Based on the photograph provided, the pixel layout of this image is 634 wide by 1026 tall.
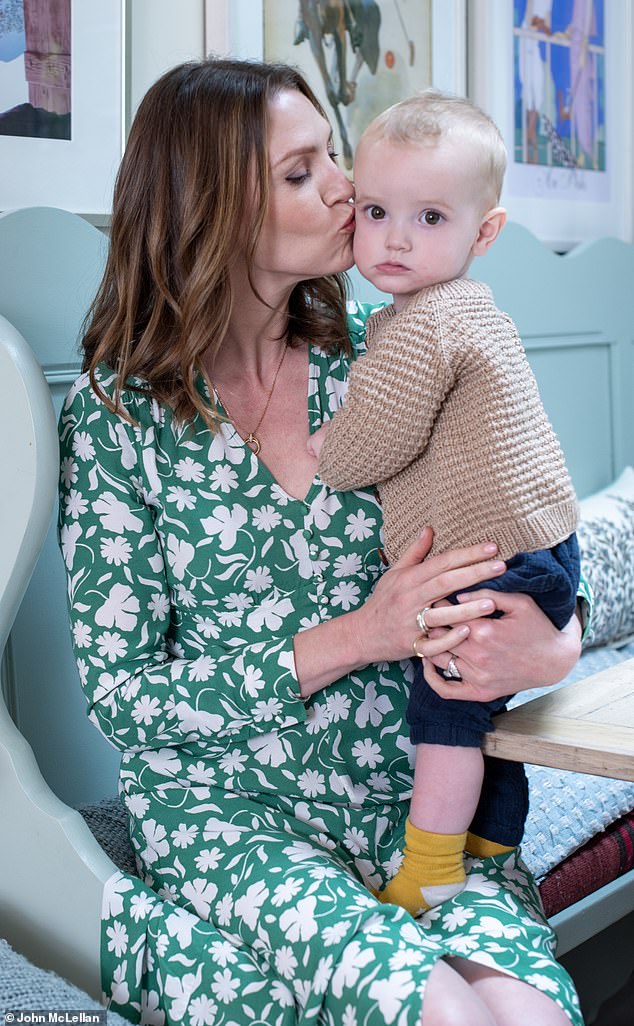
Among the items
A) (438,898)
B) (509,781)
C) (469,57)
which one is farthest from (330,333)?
(469,57)

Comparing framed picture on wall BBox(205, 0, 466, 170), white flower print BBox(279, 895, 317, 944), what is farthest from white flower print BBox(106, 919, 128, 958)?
framed picture on wall BBox(205, 0, 466, 170)

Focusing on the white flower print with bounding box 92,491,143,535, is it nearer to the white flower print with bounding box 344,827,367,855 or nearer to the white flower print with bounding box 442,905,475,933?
the white flower print with bounding box 344,827,367,855

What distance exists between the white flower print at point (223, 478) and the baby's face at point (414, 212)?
295mm

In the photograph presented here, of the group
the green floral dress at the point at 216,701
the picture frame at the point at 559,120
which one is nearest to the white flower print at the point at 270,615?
the green floral dress at the point at 216,701

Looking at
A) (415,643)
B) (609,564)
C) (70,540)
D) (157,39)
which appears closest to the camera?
(415,643)

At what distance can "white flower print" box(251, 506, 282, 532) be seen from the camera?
4.90ft

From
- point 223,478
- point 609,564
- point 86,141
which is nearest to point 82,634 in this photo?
point 223,478

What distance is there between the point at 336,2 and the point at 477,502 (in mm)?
1474

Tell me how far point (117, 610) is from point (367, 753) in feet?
1.17

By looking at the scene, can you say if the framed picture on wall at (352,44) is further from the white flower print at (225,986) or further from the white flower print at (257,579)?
the white flower print at (225,986)

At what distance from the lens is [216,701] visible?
56.2 inches

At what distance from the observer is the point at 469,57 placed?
9.37 ft

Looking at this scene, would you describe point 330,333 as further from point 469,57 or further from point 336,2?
point 469,57

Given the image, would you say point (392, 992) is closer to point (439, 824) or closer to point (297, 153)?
point (439, 824)
